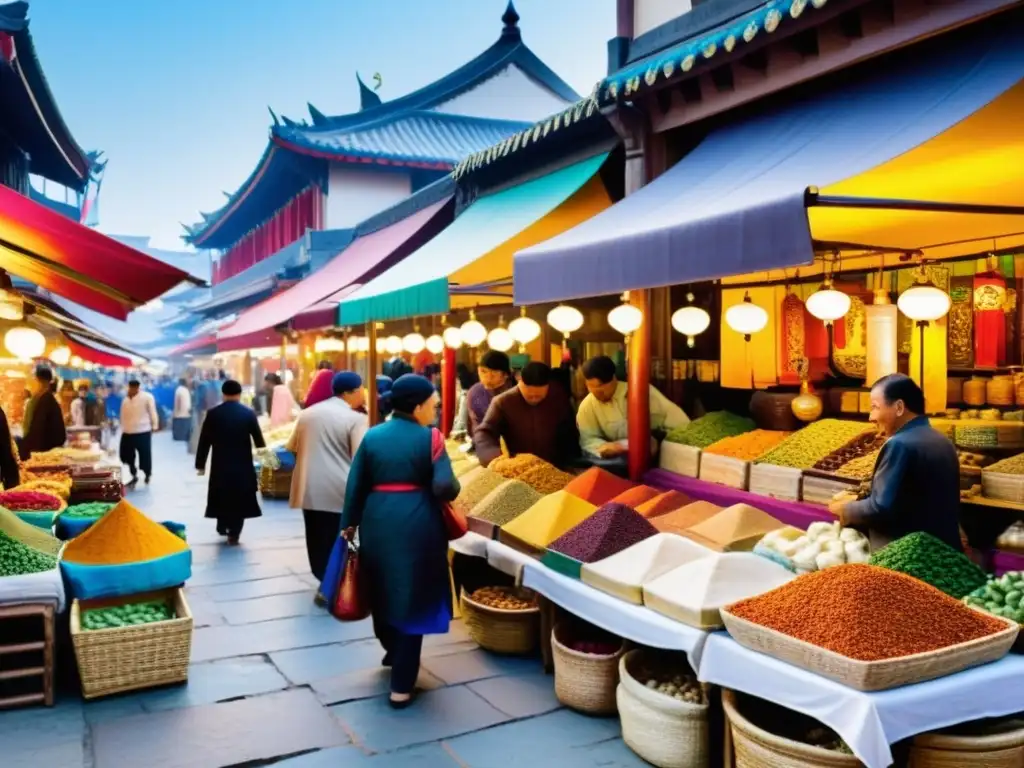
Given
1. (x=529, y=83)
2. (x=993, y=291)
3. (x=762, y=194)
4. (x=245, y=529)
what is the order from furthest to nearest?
(x=529, y=83) → (x=245, y=529) → (x=993, y=291) → (x=762, y=194)

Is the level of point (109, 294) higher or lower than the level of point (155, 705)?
higher

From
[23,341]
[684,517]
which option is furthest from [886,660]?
[23,341]

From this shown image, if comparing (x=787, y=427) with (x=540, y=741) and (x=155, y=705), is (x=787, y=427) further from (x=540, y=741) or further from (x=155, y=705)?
(x=155, y=705)

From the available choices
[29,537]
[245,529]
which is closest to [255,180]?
[245,529]

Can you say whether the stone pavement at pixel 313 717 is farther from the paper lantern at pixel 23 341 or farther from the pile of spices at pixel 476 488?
the paper lantern at pixel 23 341

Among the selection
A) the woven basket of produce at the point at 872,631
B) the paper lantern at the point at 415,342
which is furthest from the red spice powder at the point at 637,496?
the paper lantern at the point at 415,342

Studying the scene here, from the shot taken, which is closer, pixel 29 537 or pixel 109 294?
pixel 29 537

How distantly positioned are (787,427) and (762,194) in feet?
10.2

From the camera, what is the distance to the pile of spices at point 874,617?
10.8 ft

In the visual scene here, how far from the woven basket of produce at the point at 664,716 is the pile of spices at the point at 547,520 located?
1091 mm

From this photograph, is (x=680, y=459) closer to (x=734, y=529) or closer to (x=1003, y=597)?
(x=734, y=529)

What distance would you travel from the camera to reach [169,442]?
84.9 ft

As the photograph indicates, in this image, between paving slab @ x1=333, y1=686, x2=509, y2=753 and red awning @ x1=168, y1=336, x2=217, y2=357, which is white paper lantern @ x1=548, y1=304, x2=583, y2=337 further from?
red awning @ x1=168, y1=336, x2=217, y2=357

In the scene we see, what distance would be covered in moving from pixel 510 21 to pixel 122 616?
1968 cm
